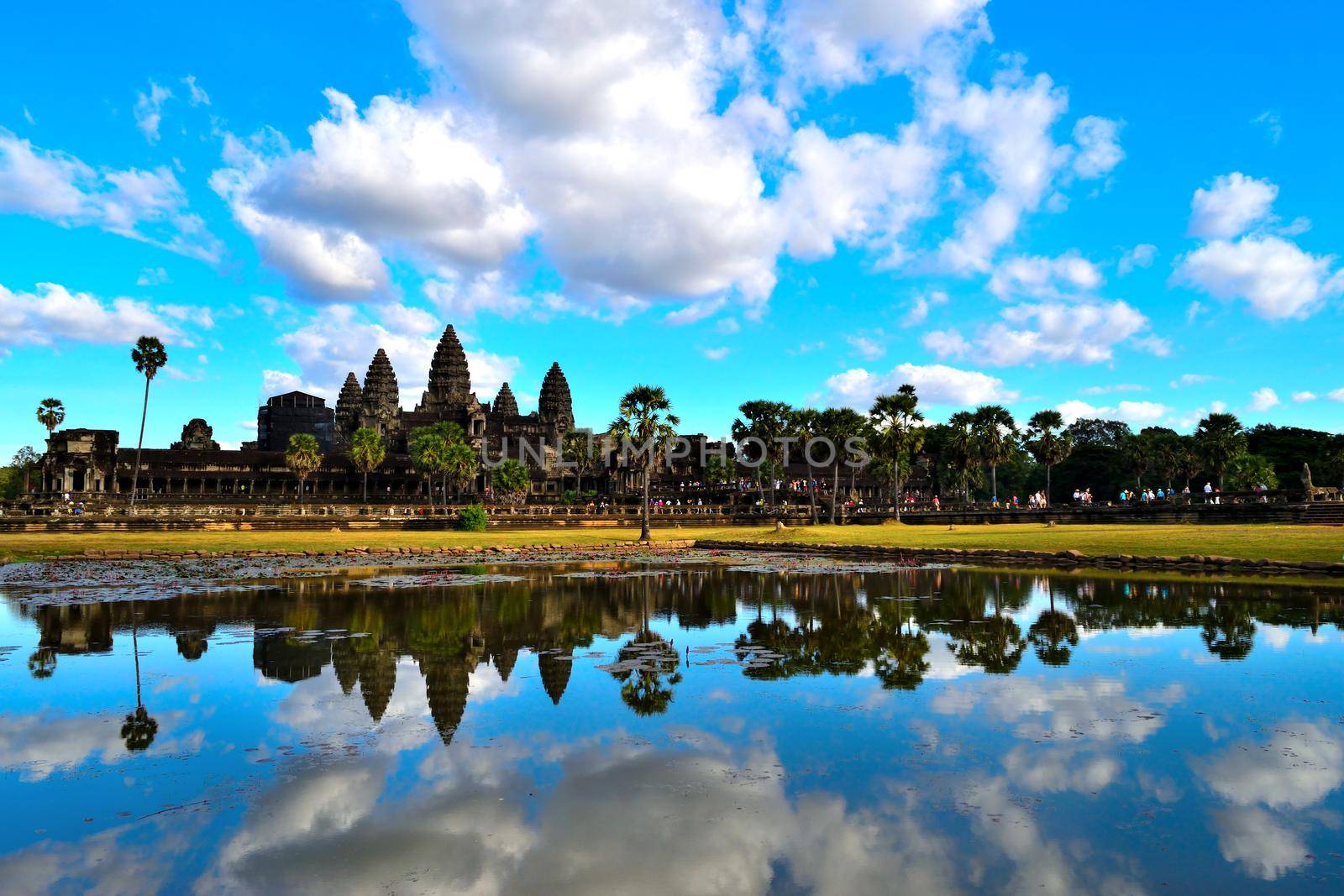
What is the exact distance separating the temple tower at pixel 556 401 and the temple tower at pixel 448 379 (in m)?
14.6

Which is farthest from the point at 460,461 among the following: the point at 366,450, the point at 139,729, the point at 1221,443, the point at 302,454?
the point at 139,729

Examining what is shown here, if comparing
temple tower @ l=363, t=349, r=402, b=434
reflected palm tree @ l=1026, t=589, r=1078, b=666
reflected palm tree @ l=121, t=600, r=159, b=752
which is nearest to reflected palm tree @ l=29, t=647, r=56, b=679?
reflected palm tree @ l=121, t=600, r=159, b=752

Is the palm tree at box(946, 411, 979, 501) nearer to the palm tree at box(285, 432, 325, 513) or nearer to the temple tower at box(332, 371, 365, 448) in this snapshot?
the palm tree at box(285, 432, 325, 513)

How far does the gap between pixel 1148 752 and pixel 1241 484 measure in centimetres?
10582

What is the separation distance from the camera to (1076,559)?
1270 inches

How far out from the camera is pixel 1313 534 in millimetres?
34375

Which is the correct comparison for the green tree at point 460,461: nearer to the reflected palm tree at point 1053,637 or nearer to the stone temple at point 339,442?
the stone temple at point 339,442

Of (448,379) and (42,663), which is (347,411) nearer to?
(448,379)

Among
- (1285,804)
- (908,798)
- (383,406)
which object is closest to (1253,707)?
(1285,804)

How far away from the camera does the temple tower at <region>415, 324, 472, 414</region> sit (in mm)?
160625

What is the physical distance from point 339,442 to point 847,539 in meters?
131

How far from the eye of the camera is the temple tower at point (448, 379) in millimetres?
160625

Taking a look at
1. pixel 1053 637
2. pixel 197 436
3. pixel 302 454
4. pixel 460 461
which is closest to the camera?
pixel 1053 637

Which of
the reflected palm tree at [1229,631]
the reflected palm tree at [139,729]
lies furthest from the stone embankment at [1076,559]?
the reflected palm tree at [139,729]
